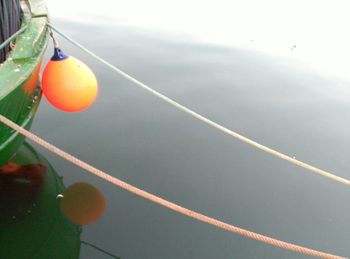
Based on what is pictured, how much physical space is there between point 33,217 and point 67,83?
50.2 inches

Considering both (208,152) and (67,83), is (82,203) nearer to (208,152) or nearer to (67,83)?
(67,83)

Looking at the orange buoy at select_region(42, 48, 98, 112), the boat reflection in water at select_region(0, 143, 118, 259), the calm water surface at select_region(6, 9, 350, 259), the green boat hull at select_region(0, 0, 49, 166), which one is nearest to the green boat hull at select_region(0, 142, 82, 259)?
the boat reflection in water at select_region(0, 143, 118, 259)

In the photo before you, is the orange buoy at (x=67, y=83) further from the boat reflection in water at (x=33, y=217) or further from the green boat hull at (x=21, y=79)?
the boat reflection in water at (x=33, y=217)

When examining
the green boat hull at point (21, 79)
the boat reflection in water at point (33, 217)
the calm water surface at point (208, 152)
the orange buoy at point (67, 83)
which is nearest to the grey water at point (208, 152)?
the calm water surface at point (208, 152)

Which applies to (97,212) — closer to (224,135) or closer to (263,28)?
(224,135)

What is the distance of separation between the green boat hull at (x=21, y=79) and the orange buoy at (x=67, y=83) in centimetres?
17

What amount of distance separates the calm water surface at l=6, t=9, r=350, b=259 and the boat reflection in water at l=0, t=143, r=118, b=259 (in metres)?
0.14

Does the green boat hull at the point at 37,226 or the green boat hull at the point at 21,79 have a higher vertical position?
the green boat hull at the point at 21,79

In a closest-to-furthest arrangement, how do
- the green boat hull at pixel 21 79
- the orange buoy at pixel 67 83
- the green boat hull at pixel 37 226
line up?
1. the green boat hull at pixel 21 79
2. the green boat hull at pixel 37 226
3. the orange buoy at pixel 67 83

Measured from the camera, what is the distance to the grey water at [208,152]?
3416 millimetres

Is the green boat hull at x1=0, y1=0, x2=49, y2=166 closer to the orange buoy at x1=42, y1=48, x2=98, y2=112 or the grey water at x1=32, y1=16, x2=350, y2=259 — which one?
the orange buoy at x1=42, y1=48, x2=98, y2=112

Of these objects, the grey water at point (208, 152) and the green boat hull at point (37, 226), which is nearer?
the green boat hull at point (37, 226)

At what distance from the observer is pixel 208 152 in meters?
4.54

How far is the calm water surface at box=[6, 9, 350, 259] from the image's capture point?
3416 millimetres
